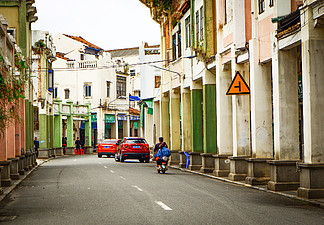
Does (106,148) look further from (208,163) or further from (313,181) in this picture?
(313,181)

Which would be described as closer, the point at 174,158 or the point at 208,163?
the point at 208,163

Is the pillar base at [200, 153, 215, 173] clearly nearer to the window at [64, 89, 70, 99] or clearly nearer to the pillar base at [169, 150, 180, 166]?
the pillar base at [169, 150, 180, 166]

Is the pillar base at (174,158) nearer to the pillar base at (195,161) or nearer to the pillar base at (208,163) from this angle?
the pillar base at (195,161)

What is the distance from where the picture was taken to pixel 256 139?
20.5 meters

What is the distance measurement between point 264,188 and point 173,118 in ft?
59.2

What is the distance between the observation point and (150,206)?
13281 mm

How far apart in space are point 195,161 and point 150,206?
16634 millimetres

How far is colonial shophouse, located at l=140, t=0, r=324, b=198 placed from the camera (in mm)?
15766

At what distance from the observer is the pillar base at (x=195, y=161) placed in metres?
29.6

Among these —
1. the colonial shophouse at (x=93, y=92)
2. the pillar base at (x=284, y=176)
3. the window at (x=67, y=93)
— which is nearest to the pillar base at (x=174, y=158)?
the pillar base at (x=284, y=176)

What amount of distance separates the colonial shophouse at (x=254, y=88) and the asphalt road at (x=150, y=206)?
153cm

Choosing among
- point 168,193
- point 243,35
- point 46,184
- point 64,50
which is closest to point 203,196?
point 168,193

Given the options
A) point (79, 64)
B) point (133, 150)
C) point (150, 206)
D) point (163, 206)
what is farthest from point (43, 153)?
point (163, 206)

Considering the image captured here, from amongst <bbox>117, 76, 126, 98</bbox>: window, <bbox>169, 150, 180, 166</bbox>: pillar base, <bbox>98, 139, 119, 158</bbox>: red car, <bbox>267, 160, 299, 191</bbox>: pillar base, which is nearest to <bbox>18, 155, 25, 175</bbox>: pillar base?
<bbox>169, 150, 180, 166</bbox>: pillar base
